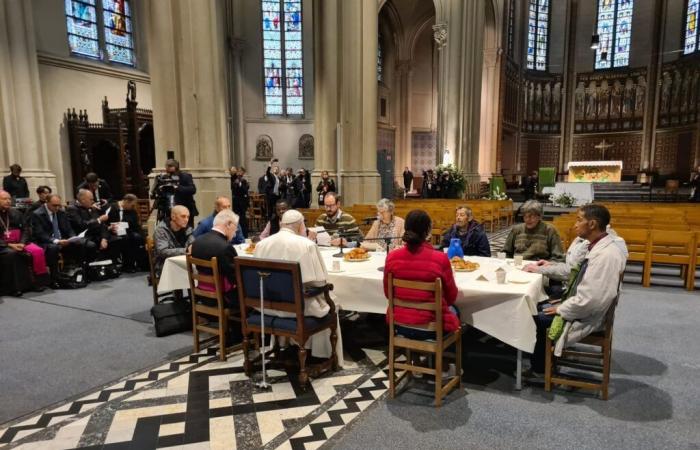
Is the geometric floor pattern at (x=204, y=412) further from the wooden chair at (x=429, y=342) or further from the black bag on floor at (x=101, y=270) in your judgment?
the black bag on floor at (x=101, y=270)

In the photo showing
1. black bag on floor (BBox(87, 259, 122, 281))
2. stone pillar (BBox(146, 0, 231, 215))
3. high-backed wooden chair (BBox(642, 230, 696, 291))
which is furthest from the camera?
stone pillar (BBox(146, 0, 231, 215))

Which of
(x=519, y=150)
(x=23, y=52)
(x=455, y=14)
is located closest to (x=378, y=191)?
(x=455, y=14)

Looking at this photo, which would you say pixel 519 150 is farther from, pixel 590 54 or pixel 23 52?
pixel 23 52

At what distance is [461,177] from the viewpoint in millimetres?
16266

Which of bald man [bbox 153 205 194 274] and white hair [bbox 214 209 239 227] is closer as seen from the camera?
white hair [bbox 214 209 239 227]

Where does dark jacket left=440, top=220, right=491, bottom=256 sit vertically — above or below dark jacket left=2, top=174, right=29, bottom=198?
below

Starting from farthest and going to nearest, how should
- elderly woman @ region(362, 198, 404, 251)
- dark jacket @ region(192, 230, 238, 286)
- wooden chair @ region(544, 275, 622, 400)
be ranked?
elderly woman @ region(362, 198, 404, 251) → dark jacket @ region(192, 230, 238, 286) → wooden chair @ region(544, 275, 622, 400)

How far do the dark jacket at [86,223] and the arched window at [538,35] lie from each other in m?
26.2

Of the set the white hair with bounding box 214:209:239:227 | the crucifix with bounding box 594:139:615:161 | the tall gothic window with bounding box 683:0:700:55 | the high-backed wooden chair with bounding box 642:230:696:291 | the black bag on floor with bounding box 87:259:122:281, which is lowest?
the black bag on floor with bounding box 87:259:122:281

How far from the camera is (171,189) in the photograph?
6.89 m

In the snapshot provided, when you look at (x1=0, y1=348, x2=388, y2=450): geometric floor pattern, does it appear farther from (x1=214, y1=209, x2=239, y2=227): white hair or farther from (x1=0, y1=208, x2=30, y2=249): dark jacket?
(x1=0, y1=208, x2=30, y2=249): dark jacket

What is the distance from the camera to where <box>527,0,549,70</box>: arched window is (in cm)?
2641

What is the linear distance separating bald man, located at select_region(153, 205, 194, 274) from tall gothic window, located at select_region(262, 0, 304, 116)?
1677cm

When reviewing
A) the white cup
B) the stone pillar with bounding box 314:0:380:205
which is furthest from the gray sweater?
the stone pillar with bounding box 314:0:380:205
